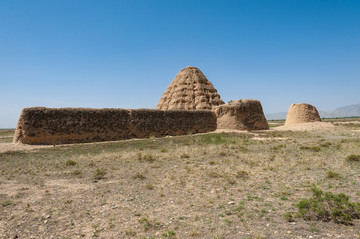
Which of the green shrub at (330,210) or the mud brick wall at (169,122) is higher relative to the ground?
the mud brick wall at (169,122)

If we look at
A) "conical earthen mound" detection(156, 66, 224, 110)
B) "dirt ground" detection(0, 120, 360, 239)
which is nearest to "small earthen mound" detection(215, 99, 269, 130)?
"conical earthen mound" detection(156, 66, 224, 110)

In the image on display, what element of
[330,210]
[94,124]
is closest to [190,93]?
[94,124]

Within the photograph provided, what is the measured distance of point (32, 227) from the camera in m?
4.47

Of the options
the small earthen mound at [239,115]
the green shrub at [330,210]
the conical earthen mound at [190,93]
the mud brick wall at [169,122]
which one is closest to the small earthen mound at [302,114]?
the small earthen mound at [239,115]

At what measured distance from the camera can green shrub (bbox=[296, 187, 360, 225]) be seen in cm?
429

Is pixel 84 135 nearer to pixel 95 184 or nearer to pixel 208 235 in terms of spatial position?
pixel 95 184

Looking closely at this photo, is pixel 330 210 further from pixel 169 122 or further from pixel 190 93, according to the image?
pixel 190 93

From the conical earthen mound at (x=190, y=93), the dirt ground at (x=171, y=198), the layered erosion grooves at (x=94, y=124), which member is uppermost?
the conical earthen mound at (x=190, y=93)

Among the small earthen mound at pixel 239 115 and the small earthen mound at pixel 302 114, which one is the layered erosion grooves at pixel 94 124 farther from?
the small earthen mound at pixel 302 114

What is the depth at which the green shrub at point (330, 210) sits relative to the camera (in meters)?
4.29

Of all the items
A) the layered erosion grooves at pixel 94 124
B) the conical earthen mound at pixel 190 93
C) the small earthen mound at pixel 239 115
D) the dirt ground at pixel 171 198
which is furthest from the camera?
the conical earthen mound at pixel 190 93

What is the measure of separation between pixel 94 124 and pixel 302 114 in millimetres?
27846

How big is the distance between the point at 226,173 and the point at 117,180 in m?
3.74

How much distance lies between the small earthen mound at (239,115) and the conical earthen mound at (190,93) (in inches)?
254
